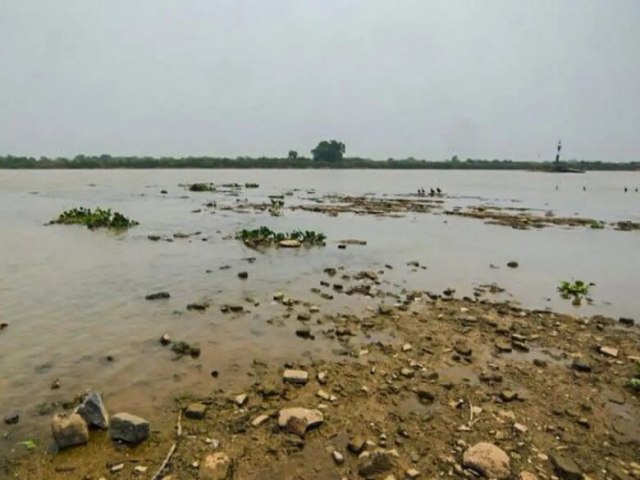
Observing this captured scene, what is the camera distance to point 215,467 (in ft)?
16.9

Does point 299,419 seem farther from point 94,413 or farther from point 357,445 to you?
point 94,413

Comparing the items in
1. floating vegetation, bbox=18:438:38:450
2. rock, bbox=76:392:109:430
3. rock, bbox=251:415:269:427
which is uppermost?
rock, bbox=76:392:109:430

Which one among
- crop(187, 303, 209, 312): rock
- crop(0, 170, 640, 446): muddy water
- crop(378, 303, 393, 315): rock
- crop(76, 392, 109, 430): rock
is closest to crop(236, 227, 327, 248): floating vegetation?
crop(0, 170, 640, 446): muddy water

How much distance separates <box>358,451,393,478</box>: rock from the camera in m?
5.10

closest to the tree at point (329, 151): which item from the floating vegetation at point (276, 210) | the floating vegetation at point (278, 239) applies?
the floating vegetation at point (276, 210)

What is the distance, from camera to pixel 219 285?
44.0 ft

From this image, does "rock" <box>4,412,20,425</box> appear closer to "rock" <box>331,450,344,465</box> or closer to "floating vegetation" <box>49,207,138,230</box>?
"rock" <box>331,450,344,465</box>

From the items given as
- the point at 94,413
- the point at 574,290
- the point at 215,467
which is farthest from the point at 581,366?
the point at 94,413

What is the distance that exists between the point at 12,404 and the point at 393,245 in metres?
17.8

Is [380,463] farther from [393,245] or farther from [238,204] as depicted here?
[238,204]

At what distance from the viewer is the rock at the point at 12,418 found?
591 cm

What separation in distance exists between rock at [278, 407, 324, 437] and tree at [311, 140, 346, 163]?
581ft

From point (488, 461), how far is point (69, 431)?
533cm

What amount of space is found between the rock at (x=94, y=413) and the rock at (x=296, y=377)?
2817 mm
